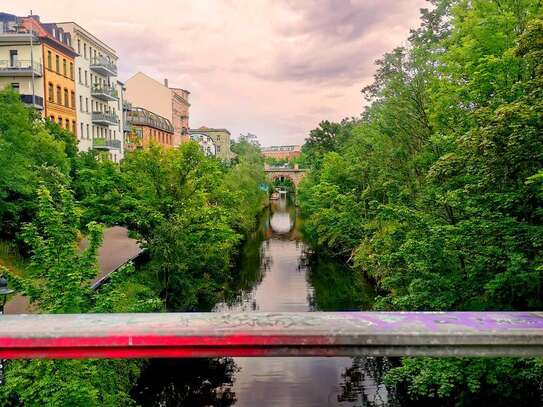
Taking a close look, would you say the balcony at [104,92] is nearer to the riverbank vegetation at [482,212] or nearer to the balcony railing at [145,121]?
the balcony railing at [145,121]

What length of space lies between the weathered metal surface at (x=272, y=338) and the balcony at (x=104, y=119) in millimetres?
42567

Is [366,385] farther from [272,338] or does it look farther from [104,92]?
[104,92]

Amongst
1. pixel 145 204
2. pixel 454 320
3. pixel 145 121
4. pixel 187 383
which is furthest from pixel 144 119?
pixel 454 320

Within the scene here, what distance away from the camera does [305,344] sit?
2957mm

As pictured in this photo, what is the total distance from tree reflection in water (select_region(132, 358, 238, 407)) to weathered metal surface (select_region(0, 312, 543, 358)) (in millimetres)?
11742

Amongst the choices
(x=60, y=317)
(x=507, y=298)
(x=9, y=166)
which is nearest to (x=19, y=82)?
(x=9, y=166)

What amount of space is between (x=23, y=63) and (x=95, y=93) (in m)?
9.93

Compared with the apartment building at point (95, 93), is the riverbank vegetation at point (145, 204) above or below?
below

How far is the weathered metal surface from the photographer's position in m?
2.93

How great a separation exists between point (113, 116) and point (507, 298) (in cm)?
4023

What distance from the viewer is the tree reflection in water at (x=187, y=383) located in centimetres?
1411

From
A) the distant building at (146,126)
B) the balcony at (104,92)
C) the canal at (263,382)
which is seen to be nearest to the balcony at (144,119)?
the distant building at (146,126)

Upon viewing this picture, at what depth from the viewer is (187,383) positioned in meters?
15.3

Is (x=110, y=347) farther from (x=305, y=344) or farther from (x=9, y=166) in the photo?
(x=9, y=166)
